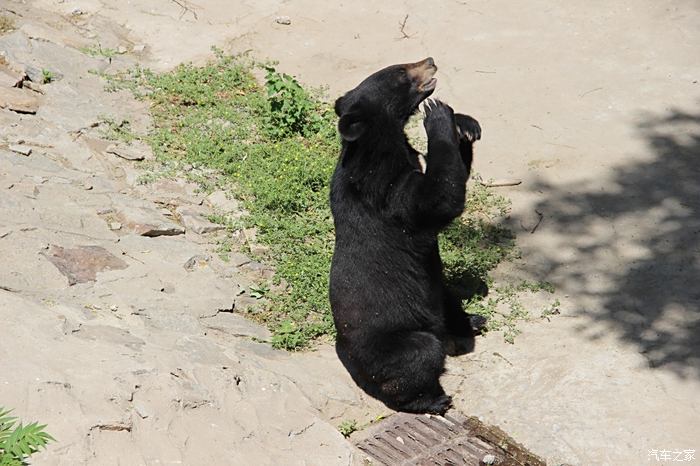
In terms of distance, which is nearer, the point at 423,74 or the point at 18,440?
the point at 18,440

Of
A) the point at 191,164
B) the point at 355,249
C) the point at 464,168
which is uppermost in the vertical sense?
the point at 464,168

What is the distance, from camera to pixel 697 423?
17.3ft

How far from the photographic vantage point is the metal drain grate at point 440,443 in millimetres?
5301

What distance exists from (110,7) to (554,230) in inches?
251

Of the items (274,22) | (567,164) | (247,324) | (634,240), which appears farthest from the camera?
(274,22)

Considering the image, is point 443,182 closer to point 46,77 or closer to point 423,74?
point 423,74

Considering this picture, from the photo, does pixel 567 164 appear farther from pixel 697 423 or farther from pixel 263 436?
pixel 263 436

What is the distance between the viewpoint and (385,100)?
232 inches

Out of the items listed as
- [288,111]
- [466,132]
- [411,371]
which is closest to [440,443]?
[411,371]

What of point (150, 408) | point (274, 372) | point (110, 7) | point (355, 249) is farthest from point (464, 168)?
point (110, 7)

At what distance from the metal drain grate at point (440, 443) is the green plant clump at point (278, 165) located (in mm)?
988

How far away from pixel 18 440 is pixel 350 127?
2625 mm

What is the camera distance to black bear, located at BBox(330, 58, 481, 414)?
553 centimetres

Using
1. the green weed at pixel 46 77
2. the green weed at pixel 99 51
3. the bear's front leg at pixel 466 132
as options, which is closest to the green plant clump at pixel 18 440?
the bear's front leg at pixel 466 132
